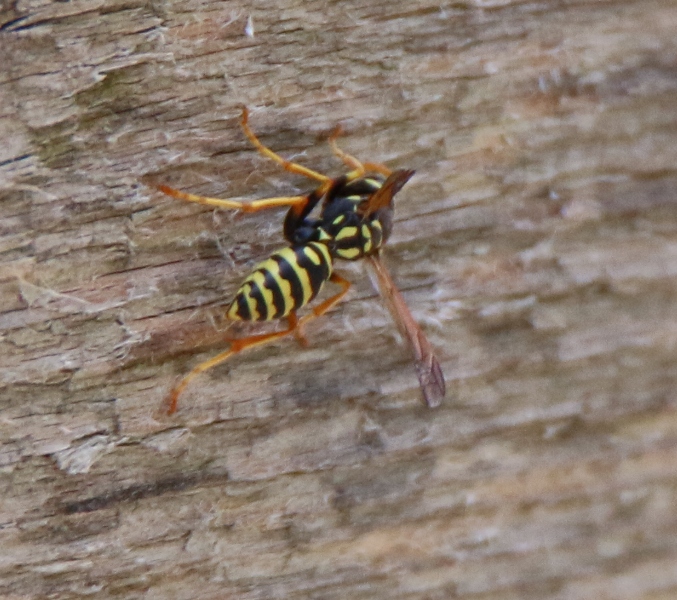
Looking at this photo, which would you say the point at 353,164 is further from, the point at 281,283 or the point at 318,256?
the point at 281,283

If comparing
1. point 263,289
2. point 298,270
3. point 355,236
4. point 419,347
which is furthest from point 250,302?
point 419,347

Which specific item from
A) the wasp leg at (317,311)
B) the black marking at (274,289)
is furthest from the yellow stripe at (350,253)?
the black marking at (274,289)

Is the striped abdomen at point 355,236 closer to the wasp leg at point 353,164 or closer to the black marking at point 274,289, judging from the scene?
the wasp leg at point 353,164

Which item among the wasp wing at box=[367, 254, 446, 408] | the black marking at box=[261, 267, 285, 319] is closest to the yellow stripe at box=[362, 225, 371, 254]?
the wasp wing at box=[367, 254, 446, 408]

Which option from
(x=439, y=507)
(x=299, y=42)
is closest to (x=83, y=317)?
(x=299, y=42)

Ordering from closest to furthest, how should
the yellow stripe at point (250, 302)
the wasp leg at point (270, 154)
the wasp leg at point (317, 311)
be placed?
the yellow stripe at point (250, 302), the wasp leg at point (270, 154), the wasp leg at point (317, 311)

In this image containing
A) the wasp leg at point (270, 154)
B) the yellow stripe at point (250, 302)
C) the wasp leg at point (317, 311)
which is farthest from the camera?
the wasp leg at point (317, 311)

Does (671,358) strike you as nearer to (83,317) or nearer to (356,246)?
(356,246)
